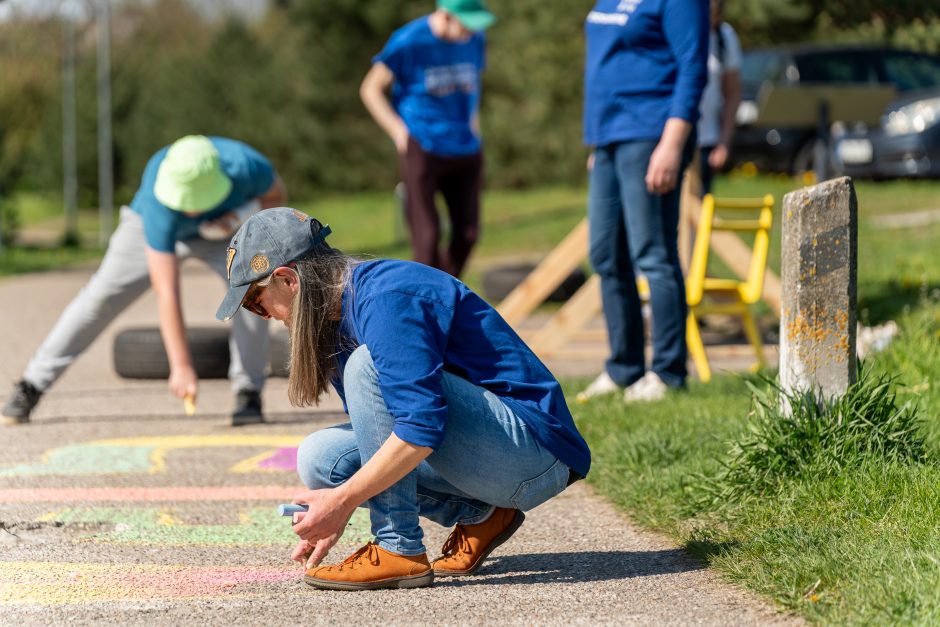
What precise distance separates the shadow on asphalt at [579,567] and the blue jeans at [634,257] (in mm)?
2160

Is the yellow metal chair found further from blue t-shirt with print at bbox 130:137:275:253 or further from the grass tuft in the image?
the grass tuft

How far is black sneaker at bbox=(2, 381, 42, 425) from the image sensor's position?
6215 millimetres

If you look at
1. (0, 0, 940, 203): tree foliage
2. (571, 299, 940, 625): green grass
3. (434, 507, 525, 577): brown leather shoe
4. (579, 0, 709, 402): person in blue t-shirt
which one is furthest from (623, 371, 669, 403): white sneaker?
(0, 0, 940, 203): tree foliage

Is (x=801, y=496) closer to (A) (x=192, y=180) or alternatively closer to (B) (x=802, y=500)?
(B) (x=802, y=500)

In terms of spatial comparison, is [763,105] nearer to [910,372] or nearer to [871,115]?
[871,115]

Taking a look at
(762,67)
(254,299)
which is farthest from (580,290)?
(762,67)

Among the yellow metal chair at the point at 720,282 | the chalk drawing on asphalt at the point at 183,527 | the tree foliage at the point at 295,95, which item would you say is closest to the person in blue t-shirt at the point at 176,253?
the chalk drawing on asphalt at the point at 183,527

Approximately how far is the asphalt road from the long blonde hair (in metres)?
0.59

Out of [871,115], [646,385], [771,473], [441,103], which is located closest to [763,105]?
[871,115]

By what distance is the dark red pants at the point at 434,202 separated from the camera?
8039 millimetres

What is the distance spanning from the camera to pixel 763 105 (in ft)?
33.2

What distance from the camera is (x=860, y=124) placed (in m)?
16.3

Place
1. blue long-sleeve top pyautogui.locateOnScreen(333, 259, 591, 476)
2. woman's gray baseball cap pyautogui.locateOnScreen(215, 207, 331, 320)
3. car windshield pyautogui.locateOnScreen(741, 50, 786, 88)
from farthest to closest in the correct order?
1. car windshield pyautogui.locateOnScreen(741, 50, 786, 88)
2. woman's gray baseball cap pyautogui.locateOnScreen(215, 207, 331, 320)
3. blue long-sleeve top pyautogui.locateOnScreen(333, 259, 591, 476)

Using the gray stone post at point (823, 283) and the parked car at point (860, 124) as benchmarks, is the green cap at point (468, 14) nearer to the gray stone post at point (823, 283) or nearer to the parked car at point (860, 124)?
the gray stone post at point (823, 283)
